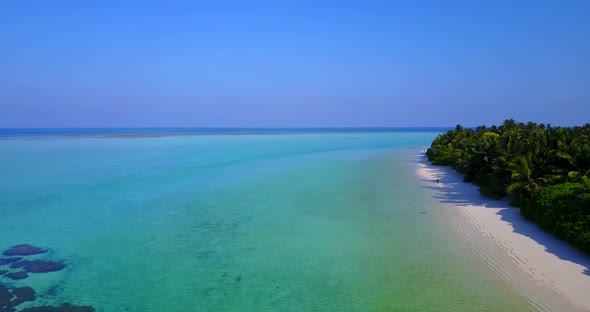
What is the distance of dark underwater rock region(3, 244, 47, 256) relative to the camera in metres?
13.6

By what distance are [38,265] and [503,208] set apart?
2046 cm

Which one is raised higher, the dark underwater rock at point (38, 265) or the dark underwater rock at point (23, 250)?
the dark underwater rock at point (38, 265)

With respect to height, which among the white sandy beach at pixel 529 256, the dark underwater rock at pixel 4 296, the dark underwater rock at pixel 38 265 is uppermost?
the white sandy beach at pixel 529 256

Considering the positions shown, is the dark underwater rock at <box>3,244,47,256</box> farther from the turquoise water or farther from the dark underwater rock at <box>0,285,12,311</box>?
the dark underwater rock at <box>0,285,12,311</box>

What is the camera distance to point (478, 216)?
58.6 feet

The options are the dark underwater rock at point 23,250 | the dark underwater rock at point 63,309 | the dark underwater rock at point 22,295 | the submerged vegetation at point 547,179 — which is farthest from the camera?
the dark underwater rock at point 23,250

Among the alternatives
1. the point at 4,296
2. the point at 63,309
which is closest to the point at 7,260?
the point at 4,296

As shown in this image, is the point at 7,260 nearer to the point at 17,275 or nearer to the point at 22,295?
the point at 17,275

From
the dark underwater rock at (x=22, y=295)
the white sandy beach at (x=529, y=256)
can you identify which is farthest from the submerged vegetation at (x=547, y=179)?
the dark underwater rock at (x=22, y=295)

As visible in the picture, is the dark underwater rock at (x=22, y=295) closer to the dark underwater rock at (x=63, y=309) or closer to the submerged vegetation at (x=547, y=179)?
the dark underwater rock at (x=63, y=309)

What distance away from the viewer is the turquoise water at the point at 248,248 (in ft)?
33.0

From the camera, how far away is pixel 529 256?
Answer: 12383 millimetres

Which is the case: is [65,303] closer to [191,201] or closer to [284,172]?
[191,201]

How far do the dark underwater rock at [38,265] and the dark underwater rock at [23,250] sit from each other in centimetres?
97
